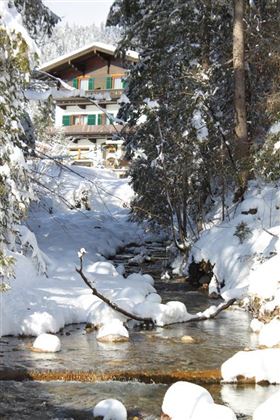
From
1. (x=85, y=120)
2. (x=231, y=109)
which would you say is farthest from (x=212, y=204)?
(x=85, y=120)

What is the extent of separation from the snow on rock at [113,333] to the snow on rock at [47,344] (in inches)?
38.9

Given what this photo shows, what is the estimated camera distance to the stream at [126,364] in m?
6.99

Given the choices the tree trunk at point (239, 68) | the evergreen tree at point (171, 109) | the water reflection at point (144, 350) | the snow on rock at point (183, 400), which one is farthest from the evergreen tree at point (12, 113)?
→ the tree trunk at point (239, 68)

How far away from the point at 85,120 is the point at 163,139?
95.5 ft

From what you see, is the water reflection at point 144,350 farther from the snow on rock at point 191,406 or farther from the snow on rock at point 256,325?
the snow on rock at point 191,406

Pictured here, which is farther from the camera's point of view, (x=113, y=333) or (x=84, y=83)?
(x=84, y=83)

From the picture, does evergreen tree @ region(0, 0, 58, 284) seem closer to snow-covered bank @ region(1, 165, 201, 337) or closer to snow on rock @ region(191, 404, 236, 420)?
snow-covered bank @ region(1, 165, 201, 337)

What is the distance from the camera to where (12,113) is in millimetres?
7441

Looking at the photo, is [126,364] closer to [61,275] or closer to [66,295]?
[66,295]

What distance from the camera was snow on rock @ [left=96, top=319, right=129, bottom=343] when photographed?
10.2 metres

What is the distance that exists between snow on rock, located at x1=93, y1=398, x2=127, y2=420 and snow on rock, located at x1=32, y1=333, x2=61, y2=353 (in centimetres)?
280

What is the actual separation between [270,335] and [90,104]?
38.3 meters

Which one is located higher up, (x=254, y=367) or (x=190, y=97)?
(x=190, y=97)

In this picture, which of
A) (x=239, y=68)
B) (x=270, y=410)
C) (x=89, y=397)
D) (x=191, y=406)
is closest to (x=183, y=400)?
(x=191, y=406)
